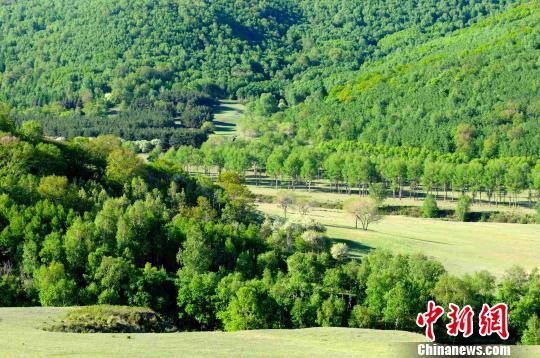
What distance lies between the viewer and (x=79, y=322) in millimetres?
58781

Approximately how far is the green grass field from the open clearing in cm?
5272

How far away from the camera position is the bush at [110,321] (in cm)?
5765

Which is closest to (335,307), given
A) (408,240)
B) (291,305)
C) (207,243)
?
(291,305)

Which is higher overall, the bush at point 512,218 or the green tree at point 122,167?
the green tree at point 122,167

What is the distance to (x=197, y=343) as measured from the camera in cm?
4959

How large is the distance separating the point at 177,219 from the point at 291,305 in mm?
26340

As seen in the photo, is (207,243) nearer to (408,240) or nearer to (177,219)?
(177,219)

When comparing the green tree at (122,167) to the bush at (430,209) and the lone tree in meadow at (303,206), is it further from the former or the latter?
the bush at (430,209)

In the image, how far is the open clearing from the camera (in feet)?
147

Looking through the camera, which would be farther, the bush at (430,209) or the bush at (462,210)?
the bush at (430,209)

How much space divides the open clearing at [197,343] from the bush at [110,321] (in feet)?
7.15

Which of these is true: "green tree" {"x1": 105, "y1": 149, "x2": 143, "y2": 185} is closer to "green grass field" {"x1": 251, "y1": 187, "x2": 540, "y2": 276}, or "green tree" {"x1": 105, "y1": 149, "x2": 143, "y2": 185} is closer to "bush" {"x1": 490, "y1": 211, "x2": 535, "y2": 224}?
"green grass field" {"x1": 251, "y1": 187, "x2": 540, "y2": 276}

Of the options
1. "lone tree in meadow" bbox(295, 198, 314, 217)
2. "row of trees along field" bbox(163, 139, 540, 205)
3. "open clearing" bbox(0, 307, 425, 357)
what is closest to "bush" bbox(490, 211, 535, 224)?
"row of trees along field" bbox(163, 139, 540, 205)

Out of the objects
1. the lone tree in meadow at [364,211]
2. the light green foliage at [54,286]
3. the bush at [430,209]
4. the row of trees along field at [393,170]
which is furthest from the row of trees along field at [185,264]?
the row of trees along field at [393,170]
